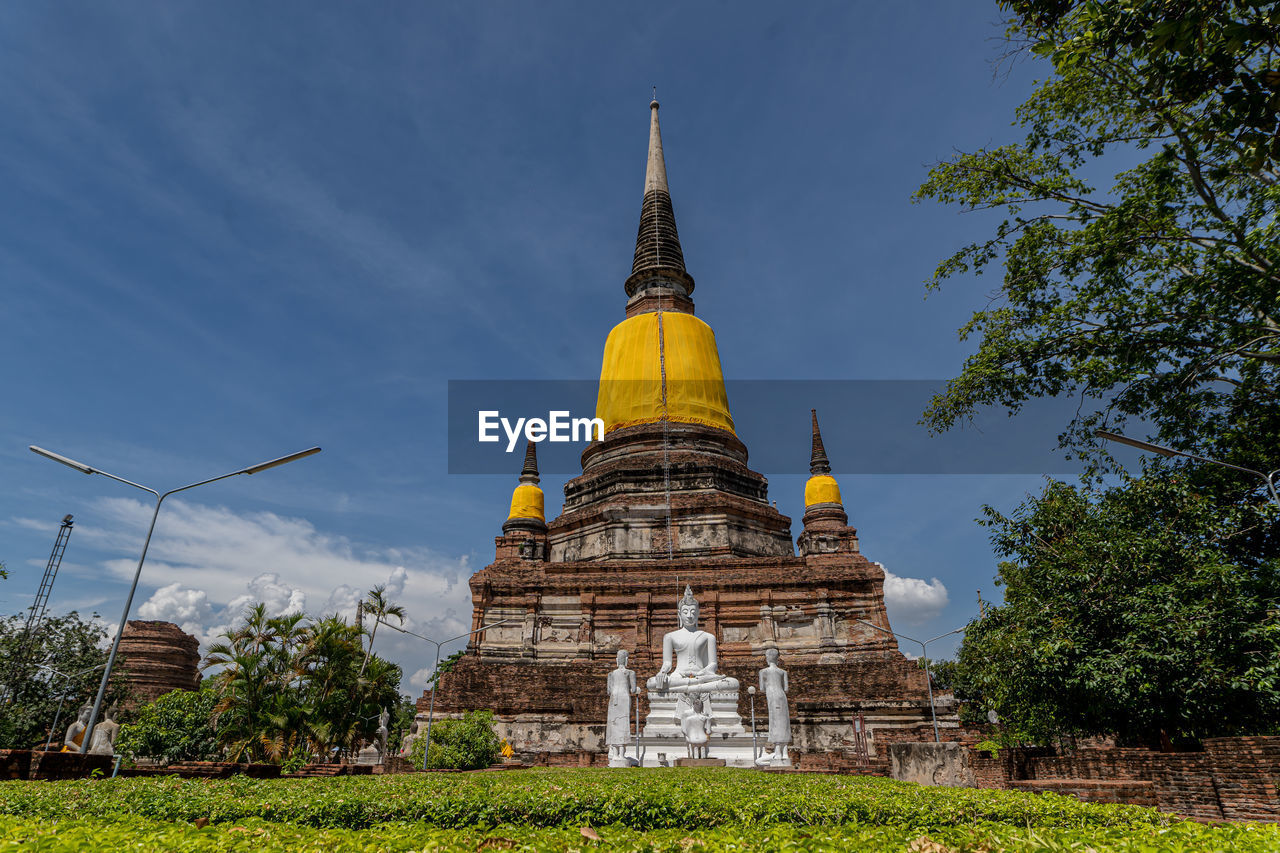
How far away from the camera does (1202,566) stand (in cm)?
1347

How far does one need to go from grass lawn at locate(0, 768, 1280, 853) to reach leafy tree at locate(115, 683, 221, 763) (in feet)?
61.3

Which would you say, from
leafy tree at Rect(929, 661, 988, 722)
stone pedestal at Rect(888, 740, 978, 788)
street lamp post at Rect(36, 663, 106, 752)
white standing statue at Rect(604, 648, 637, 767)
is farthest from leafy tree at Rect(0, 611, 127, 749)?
leafy tree at Rect(929, 661, 988, 722)

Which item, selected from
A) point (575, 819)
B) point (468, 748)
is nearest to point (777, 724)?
point (468, 748)

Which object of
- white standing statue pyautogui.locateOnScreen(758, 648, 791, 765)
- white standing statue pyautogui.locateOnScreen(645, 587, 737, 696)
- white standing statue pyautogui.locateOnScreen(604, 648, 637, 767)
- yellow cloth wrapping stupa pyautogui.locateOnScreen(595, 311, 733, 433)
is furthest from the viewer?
yellow cloth wrapping stupa pyautogui.locateOnScreen(595, 311, 733, 433)

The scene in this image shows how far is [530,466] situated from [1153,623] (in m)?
32.7

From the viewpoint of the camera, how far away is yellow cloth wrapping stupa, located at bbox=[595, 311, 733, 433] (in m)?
35.8

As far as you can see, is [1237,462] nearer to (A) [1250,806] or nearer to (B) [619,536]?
(A) [1250,806]

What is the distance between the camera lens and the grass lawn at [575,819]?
4816mm

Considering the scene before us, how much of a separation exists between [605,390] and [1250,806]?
103ft

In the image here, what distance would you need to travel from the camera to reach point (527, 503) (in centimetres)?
3941

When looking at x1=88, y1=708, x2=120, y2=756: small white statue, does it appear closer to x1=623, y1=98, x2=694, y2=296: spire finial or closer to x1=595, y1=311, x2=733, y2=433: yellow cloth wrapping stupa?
x1=595, y1=311, x2=733, y2=433: yellow cloth wrapping stupa

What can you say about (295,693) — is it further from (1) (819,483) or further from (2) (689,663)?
(1) (819,483)

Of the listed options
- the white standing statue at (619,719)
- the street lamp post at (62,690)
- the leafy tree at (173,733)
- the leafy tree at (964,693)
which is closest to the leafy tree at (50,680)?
the street lamp post at (62,690)

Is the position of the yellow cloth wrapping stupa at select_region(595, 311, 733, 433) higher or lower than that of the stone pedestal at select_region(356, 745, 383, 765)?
higher
